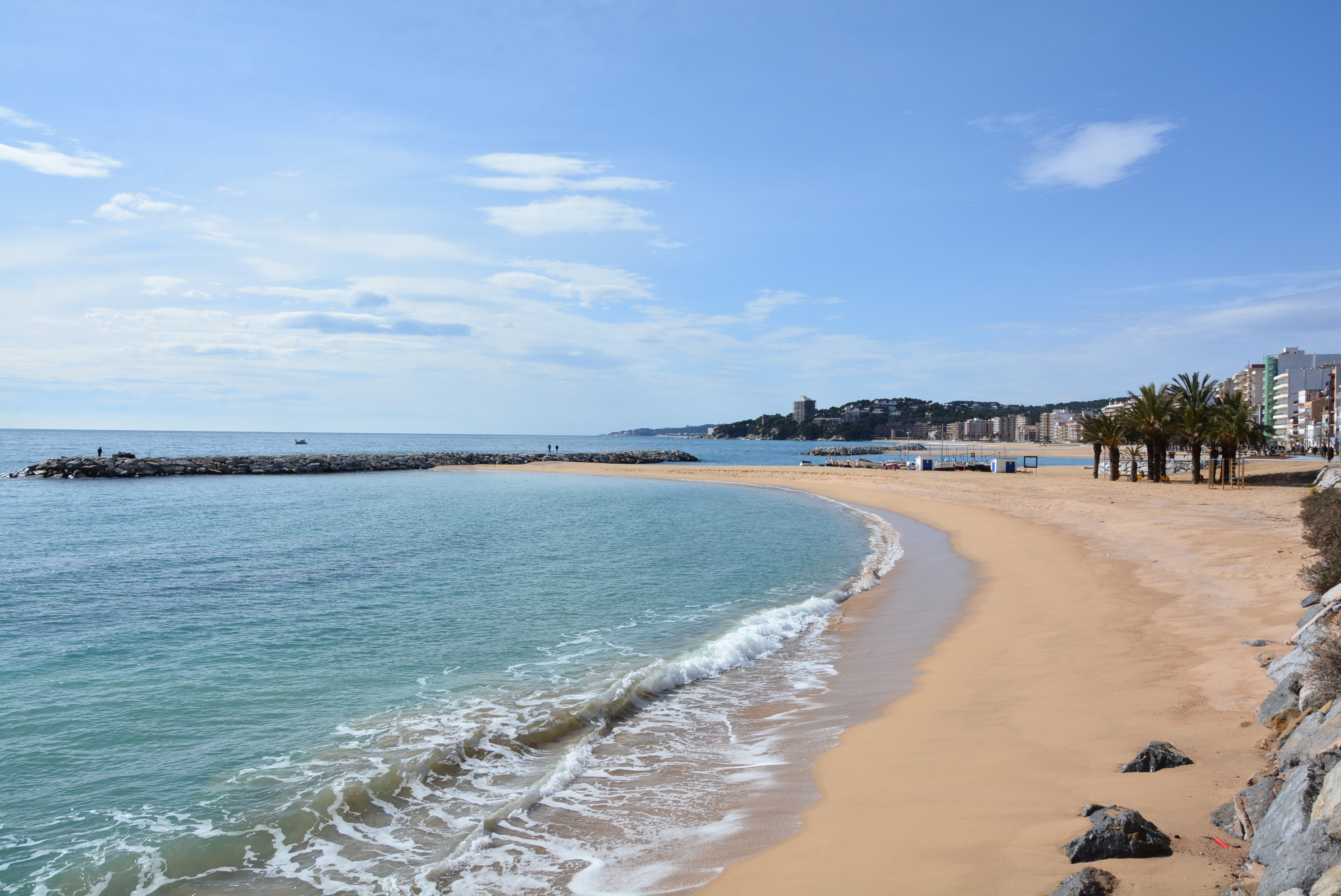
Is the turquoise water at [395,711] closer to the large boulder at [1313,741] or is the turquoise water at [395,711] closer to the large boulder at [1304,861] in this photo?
the large boulder at [1304,861]

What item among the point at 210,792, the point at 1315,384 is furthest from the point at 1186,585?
the point at 1315,384

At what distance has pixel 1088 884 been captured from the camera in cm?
415

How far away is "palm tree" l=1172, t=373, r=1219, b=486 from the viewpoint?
4016 centimetres

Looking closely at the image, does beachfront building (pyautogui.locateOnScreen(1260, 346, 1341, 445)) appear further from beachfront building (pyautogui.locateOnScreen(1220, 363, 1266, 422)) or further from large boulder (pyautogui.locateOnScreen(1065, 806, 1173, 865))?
large boulder (pyautogui.locateOnScreen(1065, 806, 1173, 865))

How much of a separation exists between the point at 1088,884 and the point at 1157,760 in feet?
8.23

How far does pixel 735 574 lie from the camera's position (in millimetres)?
19328

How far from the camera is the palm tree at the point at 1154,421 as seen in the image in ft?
141

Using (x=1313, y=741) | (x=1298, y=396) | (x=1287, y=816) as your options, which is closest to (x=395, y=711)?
(x=1287, y=816)

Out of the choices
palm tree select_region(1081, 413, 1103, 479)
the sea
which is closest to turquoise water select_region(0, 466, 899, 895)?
the sea

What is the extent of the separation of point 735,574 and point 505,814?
512 inches

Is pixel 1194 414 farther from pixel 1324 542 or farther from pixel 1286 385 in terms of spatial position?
pixel 1286 385

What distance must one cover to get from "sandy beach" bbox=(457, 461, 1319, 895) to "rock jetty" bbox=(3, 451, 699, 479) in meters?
71.0

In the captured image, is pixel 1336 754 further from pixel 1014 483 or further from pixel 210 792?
pixel 1014 483

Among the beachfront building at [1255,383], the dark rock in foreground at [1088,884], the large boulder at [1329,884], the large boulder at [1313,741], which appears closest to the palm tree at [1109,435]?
the large boulder at [1313,741]
